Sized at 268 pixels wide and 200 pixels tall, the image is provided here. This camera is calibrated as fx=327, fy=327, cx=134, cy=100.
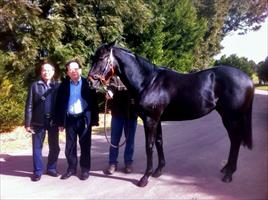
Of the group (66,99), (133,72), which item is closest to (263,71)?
(133,72)

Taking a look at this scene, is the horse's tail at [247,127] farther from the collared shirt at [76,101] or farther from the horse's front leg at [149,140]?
the collared shirt at [76,101]

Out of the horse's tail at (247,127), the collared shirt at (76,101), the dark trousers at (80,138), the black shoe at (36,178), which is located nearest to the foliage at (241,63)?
the horse's tail at (247,127)

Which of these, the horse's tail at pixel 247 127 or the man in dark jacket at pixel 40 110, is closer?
the horse's tail at pixel 247 127

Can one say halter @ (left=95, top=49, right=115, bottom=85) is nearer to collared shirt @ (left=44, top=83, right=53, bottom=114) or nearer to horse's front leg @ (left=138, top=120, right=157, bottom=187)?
horse's front leg @ (left=138, top=120, right=157, bottom=187)

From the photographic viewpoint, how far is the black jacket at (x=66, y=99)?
12.0ft

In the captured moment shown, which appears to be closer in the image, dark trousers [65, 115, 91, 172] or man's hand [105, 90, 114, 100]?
man's hand [105, 90, 114, 100]

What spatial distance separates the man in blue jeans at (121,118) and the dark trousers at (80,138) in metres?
0.30

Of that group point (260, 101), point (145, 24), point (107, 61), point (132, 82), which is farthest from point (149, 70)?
point (145, 24)

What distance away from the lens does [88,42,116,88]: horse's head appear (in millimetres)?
3258

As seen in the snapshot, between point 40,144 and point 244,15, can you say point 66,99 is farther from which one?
point 244,15

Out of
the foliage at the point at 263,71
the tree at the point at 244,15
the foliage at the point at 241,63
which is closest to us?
the foliage at the point at 263,71

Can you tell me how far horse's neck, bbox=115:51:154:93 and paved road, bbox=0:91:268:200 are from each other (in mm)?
1067

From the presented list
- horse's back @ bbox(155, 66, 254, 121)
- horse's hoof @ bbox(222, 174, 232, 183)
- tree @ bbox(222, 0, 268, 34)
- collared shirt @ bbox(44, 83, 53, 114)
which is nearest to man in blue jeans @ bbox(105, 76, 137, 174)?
horse's back @ bbox(155, 66, 254, 121)

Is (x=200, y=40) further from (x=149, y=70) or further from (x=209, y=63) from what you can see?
(x=149, y=70)
